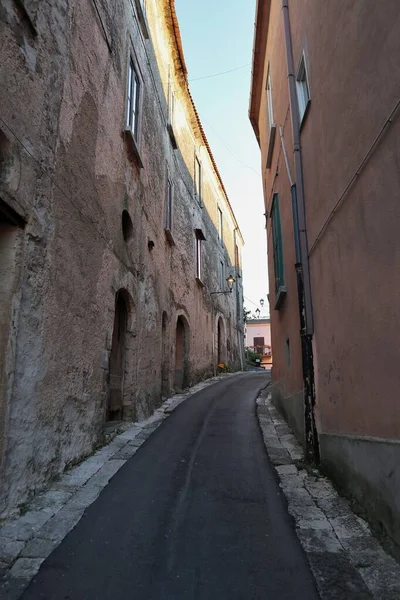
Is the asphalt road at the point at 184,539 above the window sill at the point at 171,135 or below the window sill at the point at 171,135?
below

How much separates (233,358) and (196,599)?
62.2 feet

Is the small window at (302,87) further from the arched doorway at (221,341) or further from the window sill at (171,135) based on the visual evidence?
the arched doorway at (221,341)

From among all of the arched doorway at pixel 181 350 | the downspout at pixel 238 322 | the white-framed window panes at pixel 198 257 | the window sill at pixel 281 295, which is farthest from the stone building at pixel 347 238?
the downspout at pixel 238 322

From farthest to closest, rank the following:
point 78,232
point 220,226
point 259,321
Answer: point 259,321, point 220,226, point 78,232

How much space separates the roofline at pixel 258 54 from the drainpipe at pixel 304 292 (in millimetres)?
3722

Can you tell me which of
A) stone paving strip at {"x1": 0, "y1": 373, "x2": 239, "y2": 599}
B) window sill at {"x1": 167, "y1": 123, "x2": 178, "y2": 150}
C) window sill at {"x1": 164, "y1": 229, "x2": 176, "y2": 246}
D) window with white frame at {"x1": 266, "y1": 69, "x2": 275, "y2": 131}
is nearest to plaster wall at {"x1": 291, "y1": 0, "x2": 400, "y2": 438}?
stone paving strip at {"x1": 0, "y1": 373, "x2": 239, "y2": 599}

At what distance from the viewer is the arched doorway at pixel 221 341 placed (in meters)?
17.9

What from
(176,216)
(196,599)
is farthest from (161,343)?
(196,599)

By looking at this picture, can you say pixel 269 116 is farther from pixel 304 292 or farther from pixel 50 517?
pixel 50 517

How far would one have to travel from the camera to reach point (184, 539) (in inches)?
118

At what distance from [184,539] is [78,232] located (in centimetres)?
319

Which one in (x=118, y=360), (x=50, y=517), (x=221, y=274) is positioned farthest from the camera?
(x=221, y=274)

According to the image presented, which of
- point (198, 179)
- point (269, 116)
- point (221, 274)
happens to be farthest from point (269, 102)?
point (221, 274)

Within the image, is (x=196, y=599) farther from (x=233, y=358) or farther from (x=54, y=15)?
(x=233, y=358)
